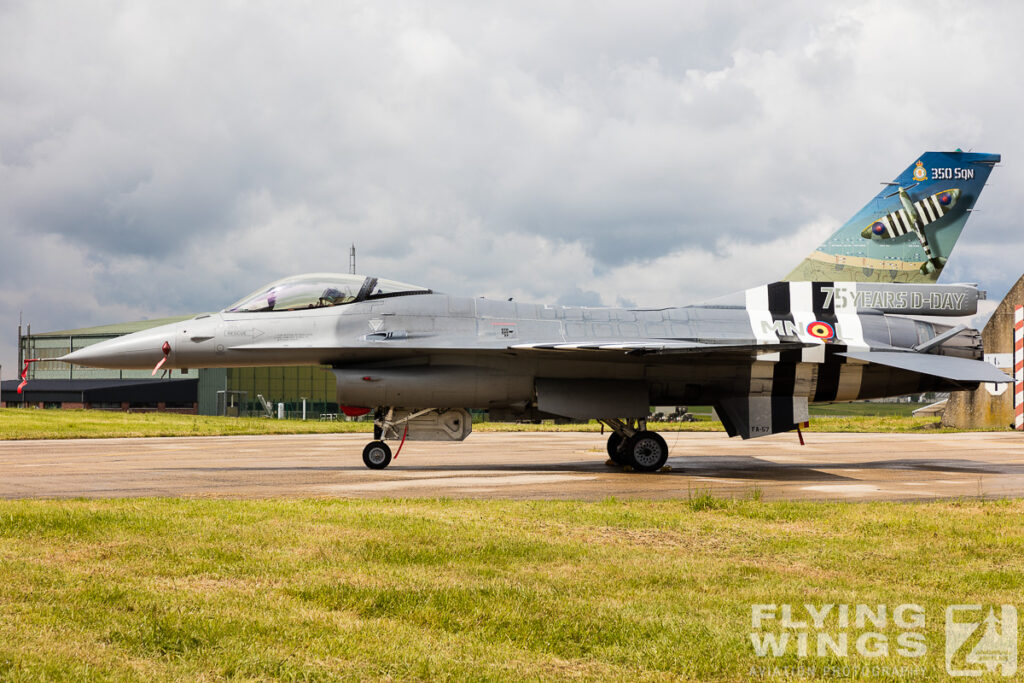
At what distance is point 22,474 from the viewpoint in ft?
42.9

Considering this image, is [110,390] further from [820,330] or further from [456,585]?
[456,585]

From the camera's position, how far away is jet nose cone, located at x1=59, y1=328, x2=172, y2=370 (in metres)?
13.9

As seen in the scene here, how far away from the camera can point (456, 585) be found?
5.16m

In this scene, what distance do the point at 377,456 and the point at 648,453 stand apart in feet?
15.2

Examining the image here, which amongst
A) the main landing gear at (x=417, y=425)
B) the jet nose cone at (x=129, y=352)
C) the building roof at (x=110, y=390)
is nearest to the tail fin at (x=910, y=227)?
the main landing gear at (x=417, y=425)

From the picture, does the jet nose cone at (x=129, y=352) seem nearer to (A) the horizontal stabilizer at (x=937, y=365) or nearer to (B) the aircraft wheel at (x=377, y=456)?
(B) the aircraft wheel at (x=377, y=456)

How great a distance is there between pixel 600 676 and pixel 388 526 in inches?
149

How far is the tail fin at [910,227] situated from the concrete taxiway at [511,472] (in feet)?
12.4

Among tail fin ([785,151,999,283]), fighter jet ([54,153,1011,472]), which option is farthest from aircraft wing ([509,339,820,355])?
tail fin ([785,151,999,283])

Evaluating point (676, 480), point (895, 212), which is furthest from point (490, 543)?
point (895, 212)

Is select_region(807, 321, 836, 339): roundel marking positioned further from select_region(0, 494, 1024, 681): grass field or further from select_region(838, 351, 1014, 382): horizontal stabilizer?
select_region(0, 494, 1024, 681): grass field

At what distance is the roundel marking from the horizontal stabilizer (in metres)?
0.62

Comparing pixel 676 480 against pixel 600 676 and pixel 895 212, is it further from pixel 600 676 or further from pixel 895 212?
pixel 600 676

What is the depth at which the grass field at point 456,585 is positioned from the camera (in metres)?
3.84
